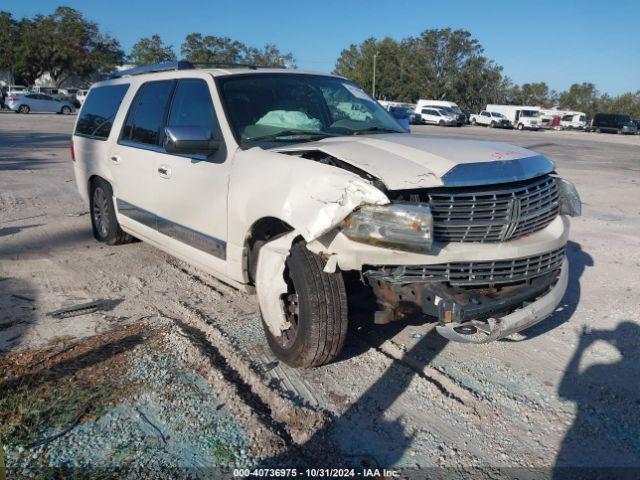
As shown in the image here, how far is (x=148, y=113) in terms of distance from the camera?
5.12 meters

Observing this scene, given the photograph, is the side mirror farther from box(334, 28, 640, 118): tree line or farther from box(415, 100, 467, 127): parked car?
box(334, 28, 640, 118): tree line

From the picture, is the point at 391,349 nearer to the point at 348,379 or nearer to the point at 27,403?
the point at 348,379

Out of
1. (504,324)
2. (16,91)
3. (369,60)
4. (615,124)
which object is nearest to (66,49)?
(16,91)

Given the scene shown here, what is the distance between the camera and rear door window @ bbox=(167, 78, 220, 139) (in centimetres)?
420

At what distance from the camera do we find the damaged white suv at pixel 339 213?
3025 millimetres

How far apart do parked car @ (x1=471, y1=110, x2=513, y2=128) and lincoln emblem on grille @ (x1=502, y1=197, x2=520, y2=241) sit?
51378 millimetres

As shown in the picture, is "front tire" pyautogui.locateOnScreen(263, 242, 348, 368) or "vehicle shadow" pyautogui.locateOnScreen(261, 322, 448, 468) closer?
"vehicle shadow" pyautogui.locateOnScreen(261, 322, 448, 468)

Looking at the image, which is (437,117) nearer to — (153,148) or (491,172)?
(153,148)

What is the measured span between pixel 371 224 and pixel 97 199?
444cm

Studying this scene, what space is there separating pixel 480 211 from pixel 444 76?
87.1m

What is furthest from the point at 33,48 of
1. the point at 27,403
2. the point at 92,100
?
the point at 27,403

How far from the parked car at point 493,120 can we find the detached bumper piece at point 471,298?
51393mm

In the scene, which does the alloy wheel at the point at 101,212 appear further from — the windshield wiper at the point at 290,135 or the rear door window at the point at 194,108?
the windshield wiper at the point at 290,135

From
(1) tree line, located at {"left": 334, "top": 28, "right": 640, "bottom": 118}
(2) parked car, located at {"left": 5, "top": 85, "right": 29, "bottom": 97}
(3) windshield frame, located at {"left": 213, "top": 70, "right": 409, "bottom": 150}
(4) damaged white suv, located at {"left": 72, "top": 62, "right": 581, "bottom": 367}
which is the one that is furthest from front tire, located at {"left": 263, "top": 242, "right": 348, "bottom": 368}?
(1) tree line, located at {"left": 334, "top": 28, "right": 640, "bottom": 118}
